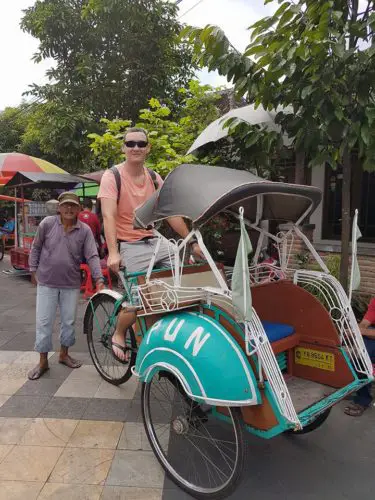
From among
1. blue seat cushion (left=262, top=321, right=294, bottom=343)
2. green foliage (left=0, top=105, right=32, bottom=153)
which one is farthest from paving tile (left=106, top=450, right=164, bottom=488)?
green foliage (left=0, top=105, right=32, bottom=153)

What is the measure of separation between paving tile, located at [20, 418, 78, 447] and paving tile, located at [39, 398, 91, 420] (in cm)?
7

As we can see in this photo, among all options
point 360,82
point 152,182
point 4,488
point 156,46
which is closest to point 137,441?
point 4,488

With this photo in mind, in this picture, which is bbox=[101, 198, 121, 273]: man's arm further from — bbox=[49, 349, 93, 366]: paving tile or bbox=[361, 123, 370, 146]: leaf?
bbox=[361, 123, 370, 146]: leaf

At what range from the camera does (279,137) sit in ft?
13.3

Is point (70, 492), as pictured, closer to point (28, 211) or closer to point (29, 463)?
point (29, 463)

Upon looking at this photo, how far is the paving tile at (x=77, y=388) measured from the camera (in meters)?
3.66

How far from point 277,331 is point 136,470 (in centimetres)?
127

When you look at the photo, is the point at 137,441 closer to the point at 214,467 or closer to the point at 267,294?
the point at 214,467

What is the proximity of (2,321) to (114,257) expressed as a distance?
3.73m

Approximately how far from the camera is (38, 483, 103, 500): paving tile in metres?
2.42

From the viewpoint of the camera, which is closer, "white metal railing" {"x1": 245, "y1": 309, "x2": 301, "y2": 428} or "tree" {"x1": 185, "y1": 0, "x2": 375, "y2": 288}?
"white metal railing" {"x1": 245, "y1": 309, "x2": 301, "y2": 428}

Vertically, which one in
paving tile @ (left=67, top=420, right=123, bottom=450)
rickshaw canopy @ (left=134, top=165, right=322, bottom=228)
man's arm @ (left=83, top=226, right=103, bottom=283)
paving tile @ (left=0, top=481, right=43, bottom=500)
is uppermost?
rickshaw canopy @ (left=134, top=165, right=322, bottom=228)

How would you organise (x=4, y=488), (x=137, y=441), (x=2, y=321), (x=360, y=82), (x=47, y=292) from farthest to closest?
(x=2, y=321), (x=47, y=292), (x=360, y=82), (x=137, y=441), (x=4, y=488)

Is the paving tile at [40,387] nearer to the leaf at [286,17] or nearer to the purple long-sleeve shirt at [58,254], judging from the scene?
the purple long-sleeve shirt at [58,254]
